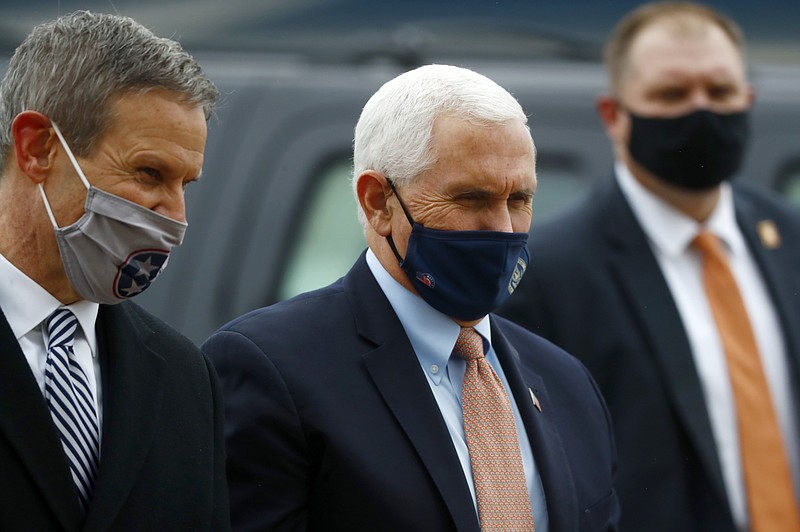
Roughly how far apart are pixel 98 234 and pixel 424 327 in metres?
0.74

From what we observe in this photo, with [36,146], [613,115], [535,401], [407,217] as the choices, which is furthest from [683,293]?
[36,146]

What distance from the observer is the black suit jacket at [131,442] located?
229 cm

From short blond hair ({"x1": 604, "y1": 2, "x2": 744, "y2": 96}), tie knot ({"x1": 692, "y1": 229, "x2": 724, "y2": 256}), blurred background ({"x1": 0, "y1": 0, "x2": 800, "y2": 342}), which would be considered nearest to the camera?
tie knot ({"x1": 692, "y1": 229, "x2": 724, "y2": 256})

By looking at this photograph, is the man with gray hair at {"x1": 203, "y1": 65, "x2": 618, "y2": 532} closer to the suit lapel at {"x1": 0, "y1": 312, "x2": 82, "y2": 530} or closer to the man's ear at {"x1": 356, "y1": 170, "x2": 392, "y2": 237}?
the man's ear at {"x1": 356, "y1": 170, "x2": 392, "y2": 237}

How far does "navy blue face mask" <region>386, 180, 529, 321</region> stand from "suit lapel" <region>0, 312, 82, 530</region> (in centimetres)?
82

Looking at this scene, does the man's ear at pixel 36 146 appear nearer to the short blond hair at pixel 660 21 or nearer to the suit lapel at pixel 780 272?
the suit lapel at pixel 780 272

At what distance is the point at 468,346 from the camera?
2.92 meters

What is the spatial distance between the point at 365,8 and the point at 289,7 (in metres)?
0.56

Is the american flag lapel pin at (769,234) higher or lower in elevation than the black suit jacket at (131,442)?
lower

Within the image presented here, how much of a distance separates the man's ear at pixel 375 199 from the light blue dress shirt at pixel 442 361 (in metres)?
0.10

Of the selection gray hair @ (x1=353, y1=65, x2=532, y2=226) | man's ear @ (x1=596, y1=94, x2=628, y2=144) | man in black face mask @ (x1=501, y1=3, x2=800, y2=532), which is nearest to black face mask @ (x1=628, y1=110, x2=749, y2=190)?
man in black face mask @ (x1=501, y1=3, x2=800, y2=532)

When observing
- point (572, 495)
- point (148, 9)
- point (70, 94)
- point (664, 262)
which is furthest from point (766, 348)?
point (148, 9)

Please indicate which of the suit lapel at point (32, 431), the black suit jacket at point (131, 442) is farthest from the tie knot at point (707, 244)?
the suit lapel at point (32, 431)

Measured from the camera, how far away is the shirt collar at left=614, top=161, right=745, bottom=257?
13.9 feet
